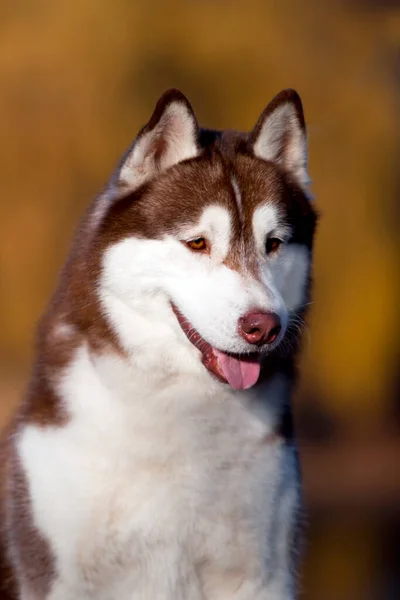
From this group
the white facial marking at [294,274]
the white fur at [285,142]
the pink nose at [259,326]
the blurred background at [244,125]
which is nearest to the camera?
the pink nose at [259,326]

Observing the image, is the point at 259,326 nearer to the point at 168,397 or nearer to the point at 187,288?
the point at 187,288

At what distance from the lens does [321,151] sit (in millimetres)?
10055

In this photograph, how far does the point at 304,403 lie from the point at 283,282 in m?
6.75

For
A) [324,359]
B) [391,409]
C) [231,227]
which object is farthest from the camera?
[391,409]

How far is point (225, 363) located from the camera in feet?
11.0

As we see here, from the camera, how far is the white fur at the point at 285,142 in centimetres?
356

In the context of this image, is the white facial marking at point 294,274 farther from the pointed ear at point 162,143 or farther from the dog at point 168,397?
the pointed ear at point 162,143

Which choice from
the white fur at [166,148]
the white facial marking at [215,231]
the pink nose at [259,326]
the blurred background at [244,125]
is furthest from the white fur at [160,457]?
the blurred background at [244,125]

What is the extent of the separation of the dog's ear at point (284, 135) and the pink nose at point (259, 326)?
687 millimetres

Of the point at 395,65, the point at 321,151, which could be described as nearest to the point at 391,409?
the point at 321,151

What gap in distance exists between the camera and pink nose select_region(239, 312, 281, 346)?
3143 mm

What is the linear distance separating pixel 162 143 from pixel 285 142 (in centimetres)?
45

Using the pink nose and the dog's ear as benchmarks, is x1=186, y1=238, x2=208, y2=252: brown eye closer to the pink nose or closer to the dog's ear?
the pink nose

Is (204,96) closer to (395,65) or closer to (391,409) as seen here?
(395,65)
